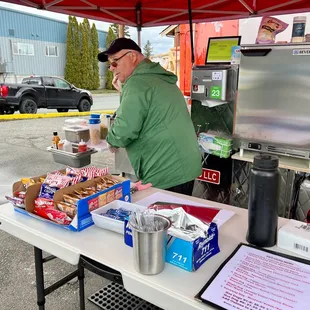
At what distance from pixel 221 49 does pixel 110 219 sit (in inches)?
106

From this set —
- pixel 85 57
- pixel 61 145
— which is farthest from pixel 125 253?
pixel 85 57

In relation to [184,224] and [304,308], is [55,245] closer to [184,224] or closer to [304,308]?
[184,224]

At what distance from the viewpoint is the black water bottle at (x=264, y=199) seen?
3.46 ft

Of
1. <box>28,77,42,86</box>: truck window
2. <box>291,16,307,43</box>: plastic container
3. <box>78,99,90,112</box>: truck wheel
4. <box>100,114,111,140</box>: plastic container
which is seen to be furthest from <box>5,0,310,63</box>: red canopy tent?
<box>78,99,90,112</box>: truck wheel

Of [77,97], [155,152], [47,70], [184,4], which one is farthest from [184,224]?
[47,70]

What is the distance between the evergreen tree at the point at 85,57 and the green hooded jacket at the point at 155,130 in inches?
934

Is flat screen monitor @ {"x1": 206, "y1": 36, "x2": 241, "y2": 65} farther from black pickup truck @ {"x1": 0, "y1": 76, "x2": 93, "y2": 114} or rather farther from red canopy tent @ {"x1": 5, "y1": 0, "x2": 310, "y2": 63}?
black pickup truck @ {"x1": 0, "y1": 76, "x2": 93, "y2": 114}

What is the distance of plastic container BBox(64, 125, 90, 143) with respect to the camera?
3027mm

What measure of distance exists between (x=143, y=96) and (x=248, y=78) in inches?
53.0

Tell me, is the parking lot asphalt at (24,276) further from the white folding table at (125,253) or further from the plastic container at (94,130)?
the plastic container at (94,130)

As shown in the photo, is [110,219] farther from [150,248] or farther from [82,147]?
[82,147]

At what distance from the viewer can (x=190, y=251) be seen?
3.26 feet

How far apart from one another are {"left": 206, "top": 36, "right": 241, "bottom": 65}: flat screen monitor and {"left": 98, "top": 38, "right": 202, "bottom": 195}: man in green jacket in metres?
1.41

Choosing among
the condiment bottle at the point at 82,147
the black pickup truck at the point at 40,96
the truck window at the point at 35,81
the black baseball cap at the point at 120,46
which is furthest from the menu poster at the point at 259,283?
the truck window at the point at 35,81
